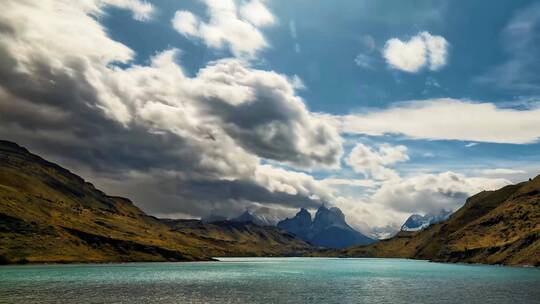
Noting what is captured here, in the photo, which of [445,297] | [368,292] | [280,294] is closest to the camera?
[445,297]

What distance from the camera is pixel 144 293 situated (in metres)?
130

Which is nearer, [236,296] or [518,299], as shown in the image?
[518,299]

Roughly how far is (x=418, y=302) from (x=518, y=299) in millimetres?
26317

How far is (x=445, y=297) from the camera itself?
12100cm

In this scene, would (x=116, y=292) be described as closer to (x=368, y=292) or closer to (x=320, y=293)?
(x=320, y=293)

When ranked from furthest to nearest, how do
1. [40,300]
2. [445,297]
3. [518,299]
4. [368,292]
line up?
[368,292] < [445,297] < [518,299] < [40,300]

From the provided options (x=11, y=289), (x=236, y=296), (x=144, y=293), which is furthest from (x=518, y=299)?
(x=11, y=289)

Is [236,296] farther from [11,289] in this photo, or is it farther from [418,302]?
[11,289]

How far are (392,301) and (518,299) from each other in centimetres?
3171

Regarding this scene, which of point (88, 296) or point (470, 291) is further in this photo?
point (470, 291)

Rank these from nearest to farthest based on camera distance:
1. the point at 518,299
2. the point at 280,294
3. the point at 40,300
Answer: the point at 40,300 < the point at 518,299 < the point at 280,294

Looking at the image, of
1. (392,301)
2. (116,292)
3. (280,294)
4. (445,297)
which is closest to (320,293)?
(280,294)

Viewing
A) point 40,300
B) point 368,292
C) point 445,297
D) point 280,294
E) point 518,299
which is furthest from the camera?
point 368,292

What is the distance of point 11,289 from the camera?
130625mm
